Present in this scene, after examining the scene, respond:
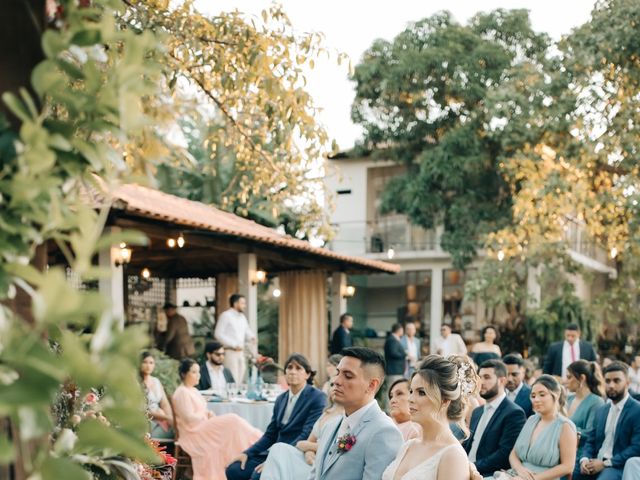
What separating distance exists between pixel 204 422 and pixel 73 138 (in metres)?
7.75

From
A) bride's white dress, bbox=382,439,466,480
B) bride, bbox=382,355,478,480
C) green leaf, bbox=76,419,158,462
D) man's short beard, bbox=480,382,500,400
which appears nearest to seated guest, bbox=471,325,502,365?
man's short beard, bbox=480,382,500,400

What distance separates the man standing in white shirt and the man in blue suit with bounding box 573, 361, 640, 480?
6.73m

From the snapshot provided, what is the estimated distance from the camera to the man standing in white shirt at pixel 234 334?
1321cm

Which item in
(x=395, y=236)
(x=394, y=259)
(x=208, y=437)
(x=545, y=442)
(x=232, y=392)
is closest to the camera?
(x=545, y=442)

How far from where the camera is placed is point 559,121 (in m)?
15.7

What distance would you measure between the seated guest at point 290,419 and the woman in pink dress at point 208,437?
1.49 m

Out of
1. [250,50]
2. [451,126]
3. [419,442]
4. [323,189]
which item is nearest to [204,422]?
Result: [323,189]

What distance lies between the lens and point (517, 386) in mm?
8336

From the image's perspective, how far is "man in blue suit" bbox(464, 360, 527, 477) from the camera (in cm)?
613

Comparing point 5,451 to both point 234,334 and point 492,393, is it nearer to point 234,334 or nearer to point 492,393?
point 492,393

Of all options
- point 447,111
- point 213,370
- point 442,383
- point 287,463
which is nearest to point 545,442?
point 287,463

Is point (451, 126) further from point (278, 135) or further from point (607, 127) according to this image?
point (278, 135)

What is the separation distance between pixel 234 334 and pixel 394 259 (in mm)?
17587

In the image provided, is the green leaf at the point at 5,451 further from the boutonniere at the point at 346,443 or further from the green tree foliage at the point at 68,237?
the boutonniere at the point at 346,443
